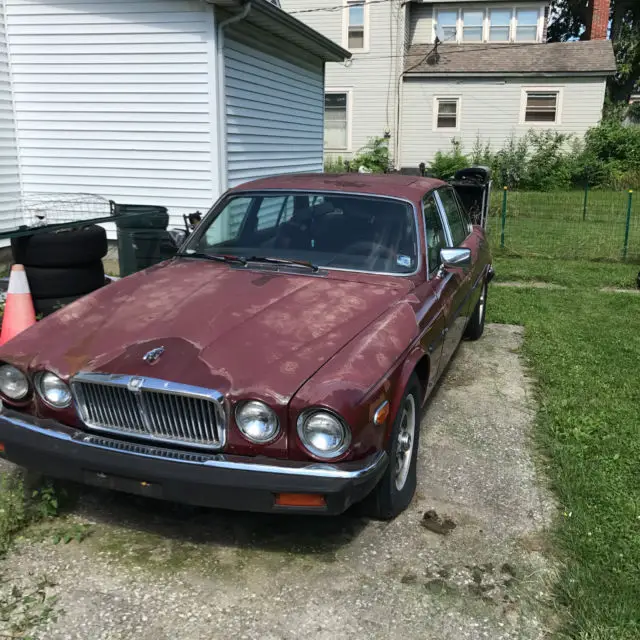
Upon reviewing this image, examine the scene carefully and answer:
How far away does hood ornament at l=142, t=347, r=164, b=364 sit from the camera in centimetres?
296

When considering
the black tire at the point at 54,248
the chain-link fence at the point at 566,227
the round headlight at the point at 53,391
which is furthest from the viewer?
the chain-link fence at the point at 566,227

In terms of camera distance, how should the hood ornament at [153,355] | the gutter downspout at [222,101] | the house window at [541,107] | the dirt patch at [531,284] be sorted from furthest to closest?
the house window at [541,107]
the dirt patch at [531,284]
the gutter downspout at [222,101]
the hood ornament at [153,355]

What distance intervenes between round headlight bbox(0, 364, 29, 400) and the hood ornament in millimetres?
637

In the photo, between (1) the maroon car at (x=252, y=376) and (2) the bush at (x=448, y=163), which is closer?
(1) the maroon car at (x=252, y=376)

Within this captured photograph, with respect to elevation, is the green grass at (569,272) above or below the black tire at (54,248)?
below

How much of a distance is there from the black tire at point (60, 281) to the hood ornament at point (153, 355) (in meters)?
3.18

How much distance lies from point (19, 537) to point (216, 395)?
1.32 metres

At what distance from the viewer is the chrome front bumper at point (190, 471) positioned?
2.71 metres

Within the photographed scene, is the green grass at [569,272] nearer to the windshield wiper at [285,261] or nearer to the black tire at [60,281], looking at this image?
the black tire at [60,281]

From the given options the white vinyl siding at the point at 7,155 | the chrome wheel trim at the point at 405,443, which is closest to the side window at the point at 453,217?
the chrome wheel trim at the point at 405,443

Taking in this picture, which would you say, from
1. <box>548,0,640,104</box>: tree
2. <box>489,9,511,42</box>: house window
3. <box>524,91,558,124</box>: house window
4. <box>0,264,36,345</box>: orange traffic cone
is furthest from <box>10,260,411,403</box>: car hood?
<box>548,0,640,104</box>: tree

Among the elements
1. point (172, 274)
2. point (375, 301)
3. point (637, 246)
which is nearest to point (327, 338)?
point (375, 301)

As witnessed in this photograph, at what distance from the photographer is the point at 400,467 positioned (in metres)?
3.45

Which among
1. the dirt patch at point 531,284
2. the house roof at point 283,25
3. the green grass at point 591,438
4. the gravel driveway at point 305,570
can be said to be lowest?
the gravel driveway at point 305,570
